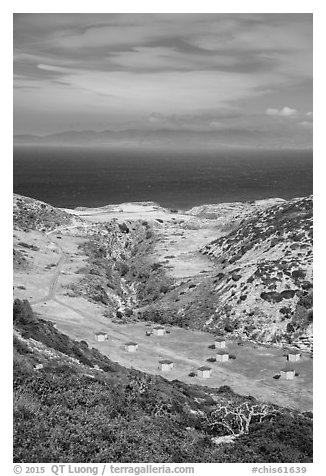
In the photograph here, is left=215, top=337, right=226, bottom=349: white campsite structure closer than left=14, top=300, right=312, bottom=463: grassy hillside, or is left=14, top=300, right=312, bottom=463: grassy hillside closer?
left=14, top=300, right=312, bottom=463: grassy hillside

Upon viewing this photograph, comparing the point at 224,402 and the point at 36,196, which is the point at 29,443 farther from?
the point at 36,196

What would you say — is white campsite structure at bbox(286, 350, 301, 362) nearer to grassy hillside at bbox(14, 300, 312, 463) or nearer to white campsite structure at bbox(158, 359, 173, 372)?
white campsite structure at bbox(158, 359, 173, 372)

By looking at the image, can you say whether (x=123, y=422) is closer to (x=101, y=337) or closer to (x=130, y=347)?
(x=130, y=347)

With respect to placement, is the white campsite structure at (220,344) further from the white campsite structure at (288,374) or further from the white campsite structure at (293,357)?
the white campsite structure at (288,374)

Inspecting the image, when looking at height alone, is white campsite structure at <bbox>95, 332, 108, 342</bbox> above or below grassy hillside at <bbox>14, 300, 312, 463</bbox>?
below

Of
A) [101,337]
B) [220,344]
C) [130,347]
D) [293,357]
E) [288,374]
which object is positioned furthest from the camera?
[220,344]

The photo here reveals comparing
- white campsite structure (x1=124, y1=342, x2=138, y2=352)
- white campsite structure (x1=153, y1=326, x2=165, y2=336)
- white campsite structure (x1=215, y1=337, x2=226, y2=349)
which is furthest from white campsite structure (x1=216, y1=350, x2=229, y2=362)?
white campsite structure (x1=153, y1=326, x2=165, y2=336)

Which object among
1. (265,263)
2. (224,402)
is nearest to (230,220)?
(265,263)

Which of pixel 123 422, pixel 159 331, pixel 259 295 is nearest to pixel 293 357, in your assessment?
pixel 159 331
